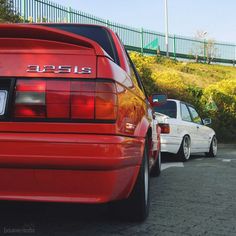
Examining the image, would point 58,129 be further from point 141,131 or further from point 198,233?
point 198,233

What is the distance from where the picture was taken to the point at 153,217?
4.78 m

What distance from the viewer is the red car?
3324mm

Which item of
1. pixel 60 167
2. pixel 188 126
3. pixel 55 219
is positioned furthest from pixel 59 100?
pixel 188 126

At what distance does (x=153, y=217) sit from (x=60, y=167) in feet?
5.68

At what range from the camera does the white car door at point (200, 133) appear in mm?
11811

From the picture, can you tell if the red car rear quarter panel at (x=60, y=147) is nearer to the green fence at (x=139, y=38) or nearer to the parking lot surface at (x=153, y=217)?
the parking lot surface at (x=153, y=217)

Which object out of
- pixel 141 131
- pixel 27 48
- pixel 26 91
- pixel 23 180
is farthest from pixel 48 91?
pixel 141 131

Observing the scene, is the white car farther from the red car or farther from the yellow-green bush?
the red car

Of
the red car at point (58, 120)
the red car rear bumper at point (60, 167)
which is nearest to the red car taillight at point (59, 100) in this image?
the red car at point (58, 120)

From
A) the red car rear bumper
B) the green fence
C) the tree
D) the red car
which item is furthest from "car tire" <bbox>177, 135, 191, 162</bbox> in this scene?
the green fence

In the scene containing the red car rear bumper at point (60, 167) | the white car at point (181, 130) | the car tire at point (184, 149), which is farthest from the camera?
Result: the car tire at point (184, 149)

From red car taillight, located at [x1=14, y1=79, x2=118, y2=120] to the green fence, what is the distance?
514 inches

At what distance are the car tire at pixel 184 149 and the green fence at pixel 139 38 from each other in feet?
25.6

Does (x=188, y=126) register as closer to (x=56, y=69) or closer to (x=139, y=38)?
(x=56, y=69)
